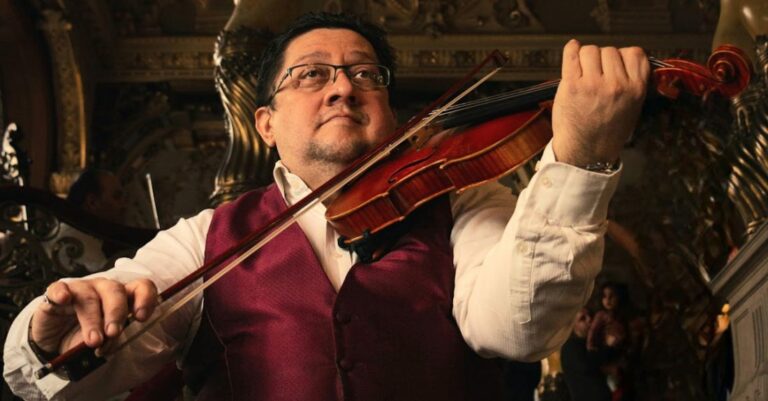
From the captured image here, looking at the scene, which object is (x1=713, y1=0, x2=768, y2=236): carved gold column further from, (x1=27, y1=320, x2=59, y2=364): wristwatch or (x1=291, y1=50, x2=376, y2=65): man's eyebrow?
(x1=27, y1=320, x2=59, y2=364): wristwatch

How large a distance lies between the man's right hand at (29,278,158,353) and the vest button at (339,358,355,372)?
0.26m

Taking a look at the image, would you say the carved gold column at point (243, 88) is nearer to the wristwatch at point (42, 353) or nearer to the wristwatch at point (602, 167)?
the wristwatch at point (42, 353)

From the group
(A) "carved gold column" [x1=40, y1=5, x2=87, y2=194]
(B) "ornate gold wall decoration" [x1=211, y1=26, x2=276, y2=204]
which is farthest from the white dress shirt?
(A) "carved gold column" [x1=40, y1=5, x2=87, y2=194]

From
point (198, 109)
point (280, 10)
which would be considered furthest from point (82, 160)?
point (280, 10)

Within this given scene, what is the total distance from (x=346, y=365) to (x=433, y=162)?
0.31 m

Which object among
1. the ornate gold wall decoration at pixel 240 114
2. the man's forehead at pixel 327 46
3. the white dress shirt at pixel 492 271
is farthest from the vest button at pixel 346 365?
the ornate gold wall decoration at pixel 240 114

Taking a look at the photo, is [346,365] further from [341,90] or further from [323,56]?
[323,56]

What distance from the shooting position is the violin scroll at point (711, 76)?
5.16 feet

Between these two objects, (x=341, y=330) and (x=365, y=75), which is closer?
(x=341, y=330)

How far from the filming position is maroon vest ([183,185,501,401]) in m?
1.71

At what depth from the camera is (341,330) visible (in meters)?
1.73

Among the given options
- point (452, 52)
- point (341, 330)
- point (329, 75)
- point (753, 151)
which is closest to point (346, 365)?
point (341, 330)

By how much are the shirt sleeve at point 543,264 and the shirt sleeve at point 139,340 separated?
1.52 feet

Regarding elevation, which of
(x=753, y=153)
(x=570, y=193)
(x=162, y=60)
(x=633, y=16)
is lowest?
(x=753, y=153)
